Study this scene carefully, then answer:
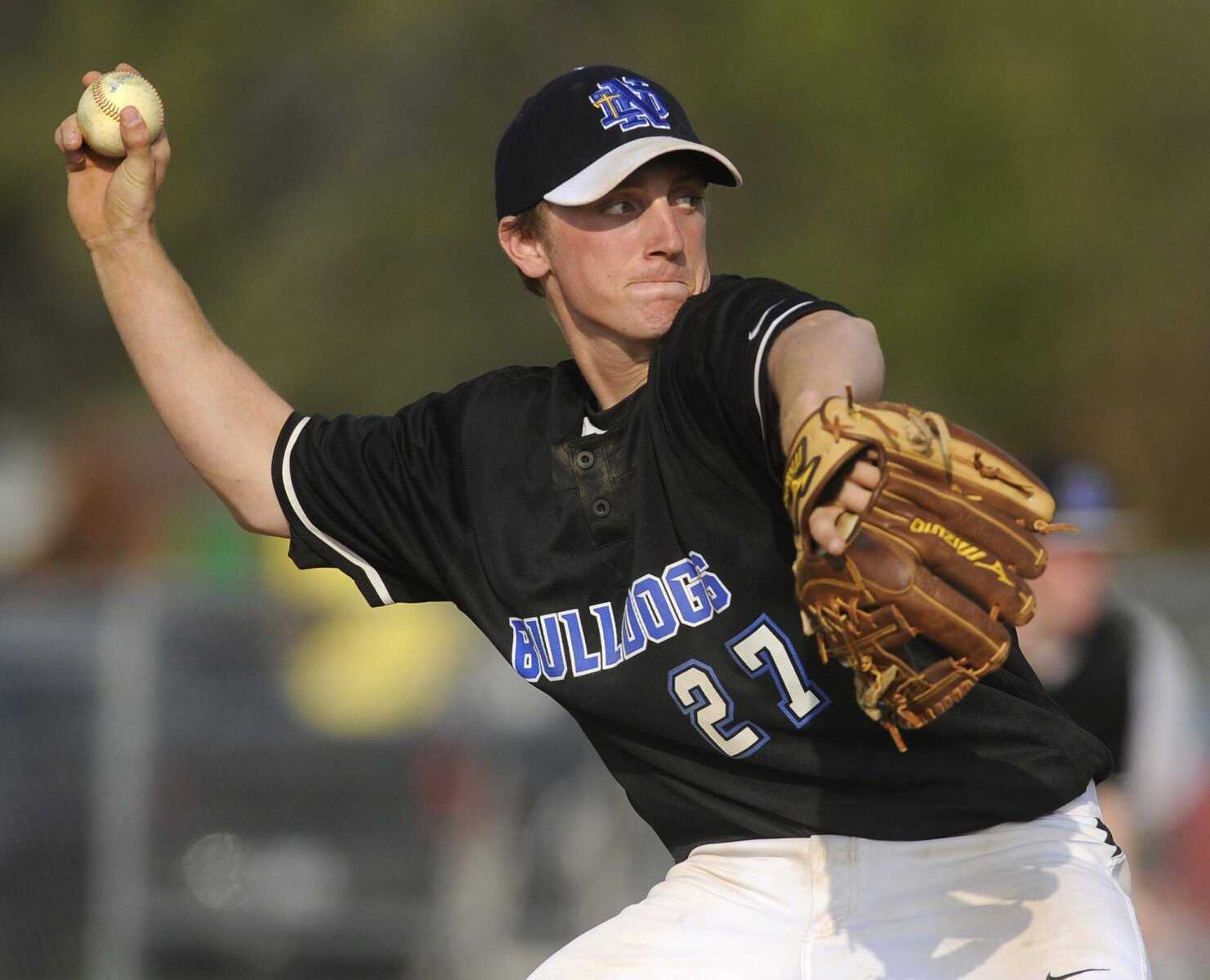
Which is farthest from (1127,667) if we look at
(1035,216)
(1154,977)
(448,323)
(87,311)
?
(87,311)

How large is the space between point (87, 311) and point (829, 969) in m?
17.0

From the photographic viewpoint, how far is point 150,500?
1548 centimetres

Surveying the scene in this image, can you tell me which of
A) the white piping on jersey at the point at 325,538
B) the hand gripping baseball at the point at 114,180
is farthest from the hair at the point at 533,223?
the hand gripping baseball at the point at 114,180

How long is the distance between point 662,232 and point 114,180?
4.25 feet

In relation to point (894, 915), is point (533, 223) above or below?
above

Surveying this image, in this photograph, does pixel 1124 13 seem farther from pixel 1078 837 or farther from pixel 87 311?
pixel 1078 837

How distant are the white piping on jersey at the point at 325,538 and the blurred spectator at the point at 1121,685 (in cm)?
235

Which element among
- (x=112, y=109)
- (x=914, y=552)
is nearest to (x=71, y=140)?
(x=112, y=109)

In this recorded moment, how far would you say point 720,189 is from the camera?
15.9 m

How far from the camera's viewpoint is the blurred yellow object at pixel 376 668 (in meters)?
7.80

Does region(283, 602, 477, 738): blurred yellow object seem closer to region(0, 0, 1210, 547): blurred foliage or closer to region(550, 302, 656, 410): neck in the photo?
region(550, 302, 656, 410): neck

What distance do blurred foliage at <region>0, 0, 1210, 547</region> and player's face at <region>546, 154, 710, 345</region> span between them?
35.8ft

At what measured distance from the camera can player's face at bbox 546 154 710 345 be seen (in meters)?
3.40

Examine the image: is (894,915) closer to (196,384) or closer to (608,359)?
(608,359)
